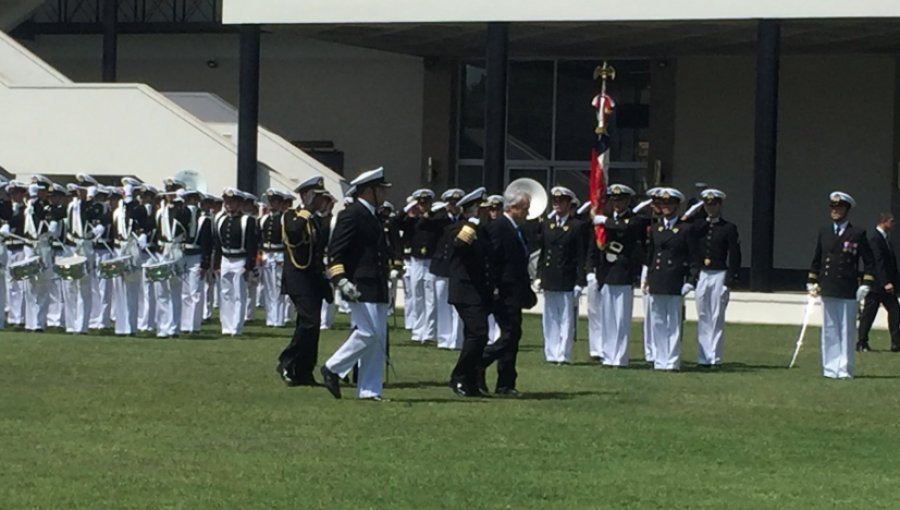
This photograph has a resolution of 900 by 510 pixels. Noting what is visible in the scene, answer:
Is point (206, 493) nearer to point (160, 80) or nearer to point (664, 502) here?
point (664, 502)

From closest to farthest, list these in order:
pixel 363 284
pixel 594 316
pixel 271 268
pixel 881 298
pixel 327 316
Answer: pixel 363 284, pixel 594 316, pixel 881 298, pixel 327 316, pixel 271 268

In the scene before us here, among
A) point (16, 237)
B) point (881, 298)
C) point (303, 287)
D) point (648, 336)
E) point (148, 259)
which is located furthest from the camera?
point (881, 298)

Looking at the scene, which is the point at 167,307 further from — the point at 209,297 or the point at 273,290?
the point at 209,297

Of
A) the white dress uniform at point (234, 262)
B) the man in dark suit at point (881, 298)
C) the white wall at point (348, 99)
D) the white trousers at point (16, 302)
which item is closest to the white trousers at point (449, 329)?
the white dress uniform at point (234, 262)


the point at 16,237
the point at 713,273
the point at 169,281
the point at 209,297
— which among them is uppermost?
the point at 16,237

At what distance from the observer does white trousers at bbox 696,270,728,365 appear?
20.7m

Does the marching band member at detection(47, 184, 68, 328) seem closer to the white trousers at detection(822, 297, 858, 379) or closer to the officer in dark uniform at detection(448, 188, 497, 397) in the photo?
the officer in dark uniform at detection(448, 188, 497, 397)

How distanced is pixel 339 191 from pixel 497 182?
4368 millimetres

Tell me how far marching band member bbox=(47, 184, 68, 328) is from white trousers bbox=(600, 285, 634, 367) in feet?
25.9

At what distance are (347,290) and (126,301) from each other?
8987 millimetres

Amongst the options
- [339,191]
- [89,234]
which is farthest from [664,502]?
[339,191]

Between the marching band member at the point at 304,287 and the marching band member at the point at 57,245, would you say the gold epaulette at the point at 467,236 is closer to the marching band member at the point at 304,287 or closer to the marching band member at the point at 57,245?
the marching band member at the point at 304,287

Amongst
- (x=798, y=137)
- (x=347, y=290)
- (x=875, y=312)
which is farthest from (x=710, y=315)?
(x=798, y=137)

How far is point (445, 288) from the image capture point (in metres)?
23.5
